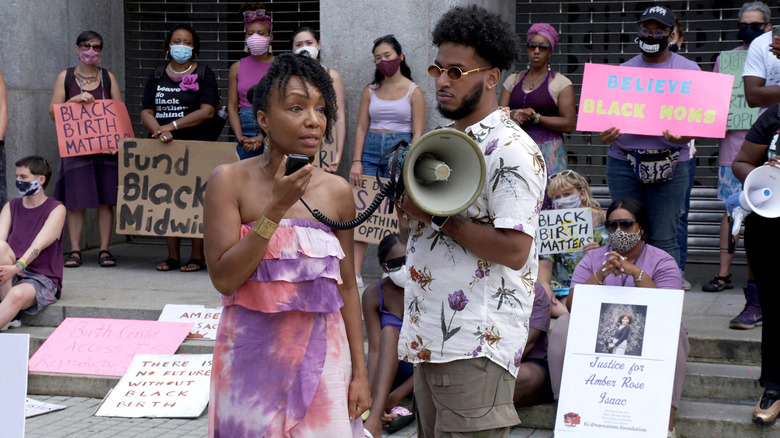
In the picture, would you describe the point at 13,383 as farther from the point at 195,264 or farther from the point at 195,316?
the point at 195,264

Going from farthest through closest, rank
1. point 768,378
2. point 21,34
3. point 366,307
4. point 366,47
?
point 21,34
point 366,47
point 366,307
point 768,378

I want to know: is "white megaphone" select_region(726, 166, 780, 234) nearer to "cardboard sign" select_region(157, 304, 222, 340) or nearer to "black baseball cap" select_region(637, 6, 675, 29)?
"black baseball cap" select_region(637, 6, 675, 29)

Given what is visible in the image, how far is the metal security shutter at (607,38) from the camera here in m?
9.53

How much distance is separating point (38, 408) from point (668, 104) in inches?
179

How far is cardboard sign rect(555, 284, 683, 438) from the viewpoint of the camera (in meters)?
5.12

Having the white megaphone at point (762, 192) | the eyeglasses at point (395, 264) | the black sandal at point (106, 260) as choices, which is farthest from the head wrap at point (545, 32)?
the black sandal at point (106, 260)

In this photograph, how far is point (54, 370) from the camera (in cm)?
656

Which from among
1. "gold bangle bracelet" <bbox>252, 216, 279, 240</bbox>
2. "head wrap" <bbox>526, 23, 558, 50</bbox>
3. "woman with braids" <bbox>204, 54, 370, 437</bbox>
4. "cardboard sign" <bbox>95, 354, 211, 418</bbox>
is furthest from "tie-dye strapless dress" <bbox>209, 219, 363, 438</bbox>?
"head wrap" <bbox>526, 23, 558, 50</bbox>

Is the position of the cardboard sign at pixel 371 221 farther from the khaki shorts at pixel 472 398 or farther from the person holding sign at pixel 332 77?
the khaki shorts at pixel 472 398

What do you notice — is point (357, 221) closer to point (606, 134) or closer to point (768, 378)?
point (768, 378)

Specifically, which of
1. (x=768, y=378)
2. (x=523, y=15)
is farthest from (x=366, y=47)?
(x=768, y=378)

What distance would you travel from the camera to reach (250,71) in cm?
829

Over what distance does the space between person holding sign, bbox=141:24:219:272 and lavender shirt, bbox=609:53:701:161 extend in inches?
156

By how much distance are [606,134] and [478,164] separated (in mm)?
3618
